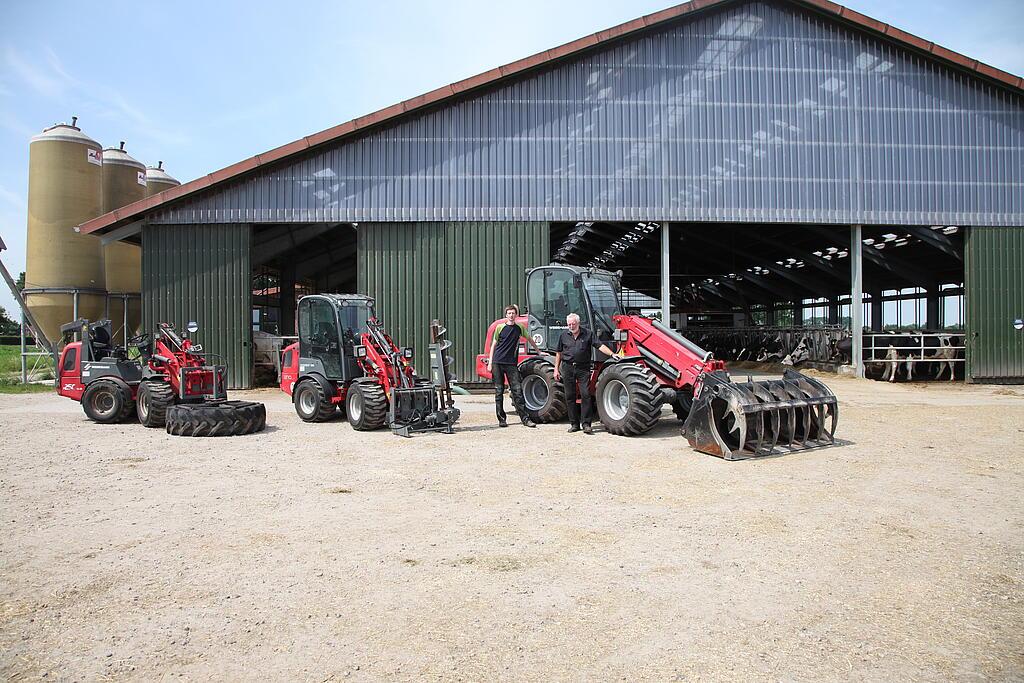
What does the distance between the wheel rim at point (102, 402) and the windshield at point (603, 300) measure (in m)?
8.34

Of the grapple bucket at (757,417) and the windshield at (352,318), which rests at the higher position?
the windshield at (352,318)

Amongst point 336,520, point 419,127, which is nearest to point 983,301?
point 419,127

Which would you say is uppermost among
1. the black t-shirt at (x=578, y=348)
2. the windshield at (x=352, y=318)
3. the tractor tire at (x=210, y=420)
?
the windshield at (x=352, y=318)

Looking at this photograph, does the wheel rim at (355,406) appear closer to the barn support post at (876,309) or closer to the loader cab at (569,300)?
the loader cab at (569,300)

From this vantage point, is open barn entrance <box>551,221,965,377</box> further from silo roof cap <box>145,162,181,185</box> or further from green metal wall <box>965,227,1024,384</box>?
silo roof cap <box>145,162,181,185</box>

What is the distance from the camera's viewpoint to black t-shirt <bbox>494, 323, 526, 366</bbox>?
35.7 feet

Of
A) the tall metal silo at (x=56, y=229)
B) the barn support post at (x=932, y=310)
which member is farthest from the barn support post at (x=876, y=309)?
the tall metal silo at (x=56, y=229)

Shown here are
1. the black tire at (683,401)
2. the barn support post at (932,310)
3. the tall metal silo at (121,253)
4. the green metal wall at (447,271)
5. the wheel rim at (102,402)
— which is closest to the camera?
the black tire at (683,401)

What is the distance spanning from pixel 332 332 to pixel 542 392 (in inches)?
143

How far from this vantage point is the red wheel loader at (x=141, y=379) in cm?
1111

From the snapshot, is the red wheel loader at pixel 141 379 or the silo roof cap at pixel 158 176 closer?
the red wheel loader at pixel 141 379

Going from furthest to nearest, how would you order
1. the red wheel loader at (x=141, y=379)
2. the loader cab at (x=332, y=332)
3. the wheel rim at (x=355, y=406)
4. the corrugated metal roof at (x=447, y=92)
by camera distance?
the corrugated metal roof at (x=447, y=92) → the loader cab at (x=332, y=332) → the red wheel loader at (x=141, y=379) → the wheel rim at (x=355, y=406)

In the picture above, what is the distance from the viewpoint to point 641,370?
9.52 m

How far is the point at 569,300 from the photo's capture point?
1097 cm
